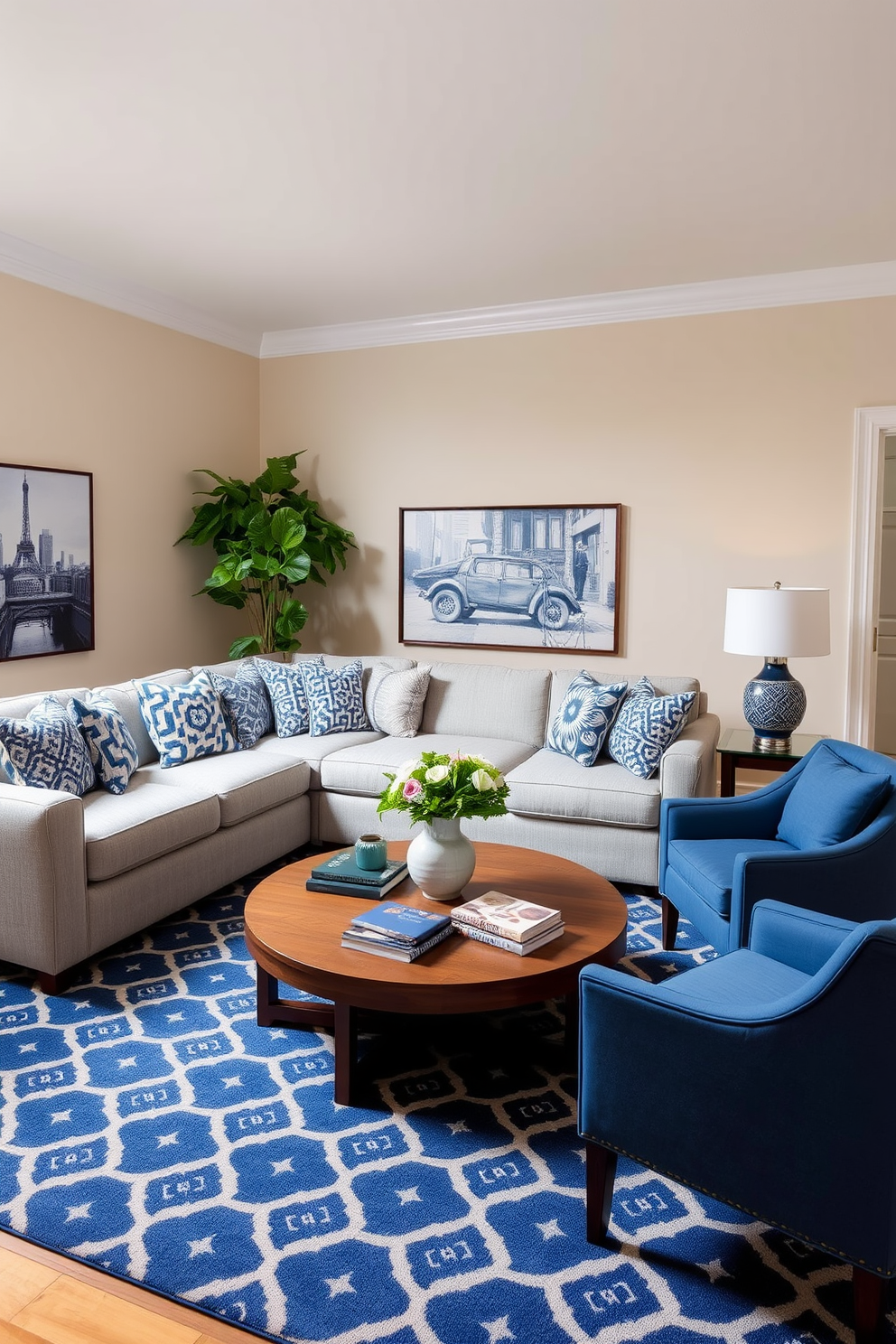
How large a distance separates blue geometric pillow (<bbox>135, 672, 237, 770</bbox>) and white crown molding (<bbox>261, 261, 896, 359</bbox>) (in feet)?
8.65

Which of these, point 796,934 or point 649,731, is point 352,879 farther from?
point 649,731

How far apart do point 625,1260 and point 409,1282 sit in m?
0.43

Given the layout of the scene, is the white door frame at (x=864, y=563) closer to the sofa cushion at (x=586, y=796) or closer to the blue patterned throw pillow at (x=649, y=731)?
the blue patterned throw pillow at (x=649, y=731)

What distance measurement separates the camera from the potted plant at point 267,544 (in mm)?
5301

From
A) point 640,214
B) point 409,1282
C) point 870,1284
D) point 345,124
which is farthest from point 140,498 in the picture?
point 870,1284

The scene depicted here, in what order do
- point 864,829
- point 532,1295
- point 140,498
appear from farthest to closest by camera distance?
point 140,498, point 864,829, point 532,1295

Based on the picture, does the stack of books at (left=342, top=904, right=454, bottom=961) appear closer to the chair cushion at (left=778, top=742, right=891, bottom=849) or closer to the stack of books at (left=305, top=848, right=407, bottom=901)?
the stack of books at (left=305, top=848, right=407, bottom=901)

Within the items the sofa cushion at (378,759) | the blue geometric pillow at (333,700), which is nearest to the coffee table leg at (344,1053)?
the sofa cushion at (378,759)

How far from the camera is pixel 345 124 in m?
3.12

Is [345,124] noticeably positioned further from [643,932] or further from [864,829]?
[643,932]

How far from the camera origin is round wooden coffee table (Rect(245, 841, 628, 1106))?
223cm

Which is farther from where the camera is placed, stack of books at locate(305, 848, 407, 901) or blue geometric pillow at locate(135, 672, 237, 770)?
blue geometric pillow at locate(135, 672, 237, 770)

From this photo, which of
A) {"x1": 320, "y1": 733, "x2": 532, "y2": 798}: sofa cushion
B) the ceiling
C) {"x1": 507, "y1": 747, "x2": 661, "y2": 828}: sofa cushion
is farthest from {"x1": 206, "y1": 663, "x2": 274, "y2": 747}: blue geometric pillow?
the ceiling

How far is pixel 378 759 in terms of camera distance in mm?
4184
